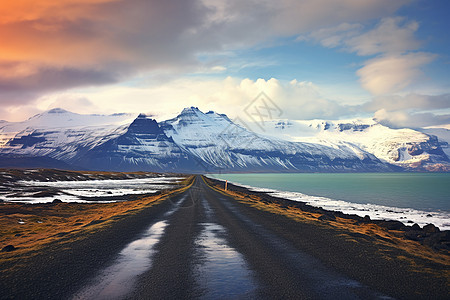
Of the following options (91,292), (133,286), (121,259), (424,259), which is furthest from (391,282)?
(121,259)

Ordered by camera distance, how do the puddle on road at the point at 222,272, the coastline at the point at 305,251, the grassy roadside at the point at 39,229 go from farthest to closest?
the grassy roadside at the point at 39,229 → the coastline at the point at 305,251 → the puddle on road at the point at 222,272

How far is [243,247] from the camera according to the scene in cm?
1494

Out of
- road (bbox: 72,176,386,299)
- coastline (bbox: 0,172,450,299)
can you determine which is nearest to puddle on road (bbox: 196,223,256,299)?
road (bbox: 72,176,386,299)

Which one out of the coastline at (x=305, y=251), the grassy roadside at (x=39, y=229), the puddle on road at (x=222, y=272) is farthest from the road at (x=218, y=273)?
the grassy roadside at (x=39, y=229)

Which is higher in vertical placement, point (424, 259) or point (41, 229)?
point (424, 259)

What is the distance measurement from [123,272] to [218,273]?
3218 millimetres

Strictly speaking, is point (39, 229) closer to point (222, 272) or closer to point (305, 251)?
point (222, 272)

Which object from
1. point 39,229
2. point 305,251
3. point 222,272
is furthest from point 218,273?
point 39,229

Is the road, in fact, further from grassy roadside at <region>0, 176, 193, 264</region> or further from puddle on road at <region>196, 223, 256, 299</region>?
grassy roadside at <region>0, 176, 193, 264</region>

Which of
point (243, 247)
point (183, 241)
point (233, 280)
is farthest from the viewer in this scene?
point (183, 241)

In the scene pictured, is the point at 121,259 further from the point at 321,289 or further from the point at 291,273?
the point at 321,289

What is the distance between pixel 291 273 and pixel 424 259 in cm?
644

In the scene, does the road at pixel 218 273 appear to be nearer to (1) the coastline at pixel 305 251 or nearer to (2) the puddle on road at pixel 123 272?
(2) the puddle on road at pixel 123 272

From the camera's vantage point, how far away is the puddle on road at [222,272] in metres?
8.88
